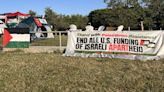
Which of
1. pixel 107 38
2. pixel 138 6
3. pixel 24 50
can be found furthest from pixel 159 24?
pixel 107 38

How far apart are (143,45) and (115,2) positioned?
123 feet

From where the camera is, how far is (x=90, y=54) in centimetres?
1602

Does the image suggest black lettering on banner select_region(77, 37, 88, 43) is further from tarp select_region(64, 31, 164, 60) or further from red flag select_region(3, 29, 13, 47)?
red flag select_region(3, 29, 13, 47)

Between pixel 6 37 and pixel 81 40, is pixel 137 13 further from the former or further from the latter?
pixel 81 40

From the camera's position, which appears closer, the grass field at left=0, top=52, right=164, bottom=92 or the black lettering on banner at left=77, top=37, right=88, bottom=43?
the grass field at left=0, top=52, right=164, bottom=92

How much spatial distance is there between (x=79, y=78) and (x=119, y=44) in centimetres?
644

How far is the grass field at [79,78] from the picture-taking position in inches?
326

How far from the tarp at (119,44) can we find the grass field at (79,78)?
3.22 m

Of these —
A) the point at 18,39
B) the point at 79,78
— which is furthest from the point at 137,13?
the point at 79,78

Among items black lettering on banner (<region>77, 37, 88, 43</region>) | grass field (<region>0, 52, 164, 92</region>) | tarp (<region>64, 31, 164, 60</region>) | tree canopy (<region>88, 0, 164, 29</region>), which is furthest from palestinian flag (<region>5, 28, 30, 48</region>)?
tree canopy (<region>88, 0, 164, 29</region>)

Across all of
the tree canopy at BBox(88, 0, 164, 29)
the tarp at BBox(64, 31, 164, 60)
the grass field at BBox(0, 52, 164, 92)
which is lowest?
the grass field at BBox(0, 52, 164, 92)

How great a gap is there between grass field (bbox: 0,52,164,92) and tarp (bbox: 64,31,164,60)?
127 inches

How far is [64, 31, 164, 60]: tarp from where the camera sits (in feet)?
49.6

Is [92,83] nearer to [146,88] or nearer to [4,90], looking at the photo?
[146,88]
